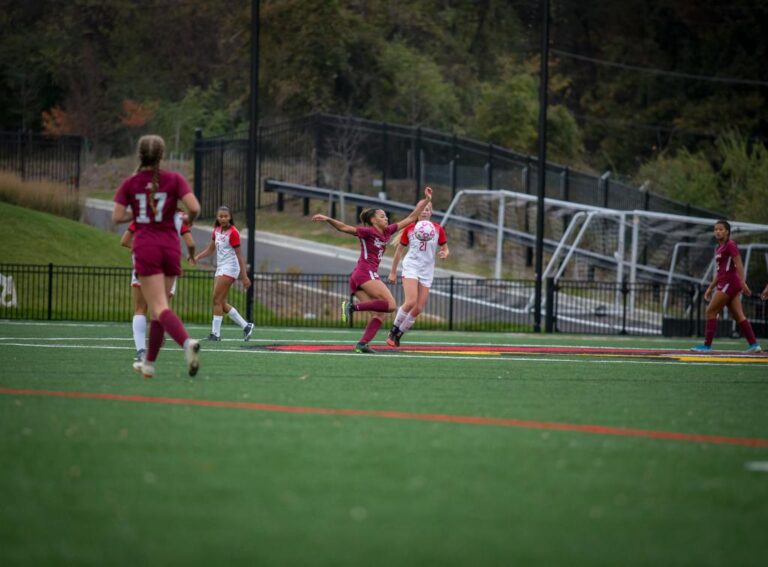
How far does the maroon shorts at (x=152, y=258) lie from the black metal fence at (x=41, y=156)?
2844 cm

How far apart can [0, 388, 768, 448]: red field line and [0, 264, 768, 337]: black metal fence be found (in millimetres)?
16854

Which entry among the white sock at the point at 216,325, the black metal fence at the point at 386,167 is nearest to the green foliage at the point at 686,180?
the black metal fence at the point at 386,167

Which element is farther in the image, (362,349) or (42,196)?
(42,196)

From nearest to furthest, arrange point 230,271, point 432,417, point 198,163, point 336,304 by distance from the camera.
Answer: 1. point 432,417
2. point 230,271
3. point 336,304
4. point 198,163

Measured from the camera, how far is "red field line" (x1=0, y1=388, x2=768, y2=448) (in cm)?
806

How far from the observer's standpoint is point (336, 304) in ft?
101

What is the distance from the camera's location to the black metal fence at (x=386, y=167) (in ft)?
138

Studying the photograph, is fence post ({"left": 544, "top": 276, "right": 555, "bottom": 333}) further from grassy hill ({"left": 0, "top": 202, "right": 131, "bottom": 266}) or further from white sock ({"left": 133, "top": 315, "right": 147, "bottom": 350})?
white sock ({"left": 133, "top": 315, "right": 147, "bottom": 350})

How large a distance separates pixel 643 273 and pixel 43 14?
4055cm

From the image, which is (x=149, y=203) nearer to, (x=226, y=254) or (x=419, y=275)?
(x=419, y=275)

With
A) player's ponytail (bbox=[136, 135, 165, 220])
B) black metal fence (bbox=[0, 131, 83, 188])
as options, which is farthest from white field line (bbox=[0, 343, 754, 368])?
black metal fence (bbox=[0, 131, 83, 188])

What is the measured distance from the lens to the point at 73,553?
15.6 feet

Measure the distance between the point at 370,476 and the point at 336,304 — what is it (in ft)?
80.2

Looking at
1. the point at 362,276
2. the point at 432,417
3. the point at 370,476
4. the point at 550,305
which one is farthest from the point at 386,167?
the point at 370,476
